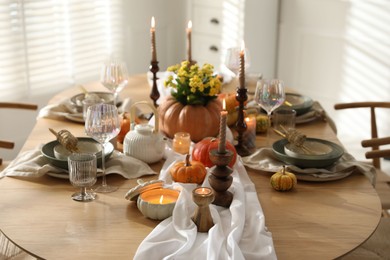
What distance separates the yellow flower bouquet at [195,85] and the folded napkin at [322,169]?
0.29 meters

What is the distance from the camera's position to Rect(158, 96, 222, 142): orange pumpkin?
222 centimetres

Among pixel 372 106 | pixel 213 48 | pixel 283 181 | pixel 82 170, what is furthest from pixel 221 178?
pixel 213 48

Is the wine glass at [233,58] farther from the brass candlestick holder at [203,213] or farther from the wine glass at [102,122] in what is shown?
the brass candlestick holder at [203,213]

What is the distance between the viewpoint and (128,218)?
168 centimetres

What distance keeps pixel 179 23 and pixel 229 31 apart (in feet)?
2.04

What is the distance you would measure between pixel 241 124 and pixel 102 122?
555 mm

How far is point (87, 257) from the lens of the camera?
147cm

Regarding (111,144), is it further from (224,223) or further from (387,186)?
(387,186)

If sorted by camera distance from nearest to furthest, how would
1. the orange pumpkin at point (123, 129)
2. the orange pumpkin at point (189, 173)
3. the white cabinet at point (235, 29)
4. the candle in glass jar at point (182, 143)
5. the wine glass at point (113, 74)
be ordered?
the orange pumpkin at point (189, 173) → the candle in glass jar at point (182, 143) → the orange pumpkin at point (123, 129) → the wine glass at point (113, 74) → the white cabinet at point (235, 29)

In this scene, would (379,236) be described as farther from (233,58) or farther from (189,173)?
(233,58)

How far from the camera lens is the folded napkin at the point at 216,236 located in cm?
146

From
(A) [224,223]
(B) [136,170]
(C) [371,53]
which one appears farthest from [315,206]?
(C) [371,53]

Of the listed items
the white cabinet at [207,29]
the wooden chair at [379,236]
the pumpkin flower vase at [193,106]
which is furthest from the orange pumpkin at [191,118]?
the white cabinet at [207,29]

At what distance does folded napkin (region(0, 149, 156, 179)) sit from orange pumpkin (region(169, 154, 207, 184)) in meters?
0.14
